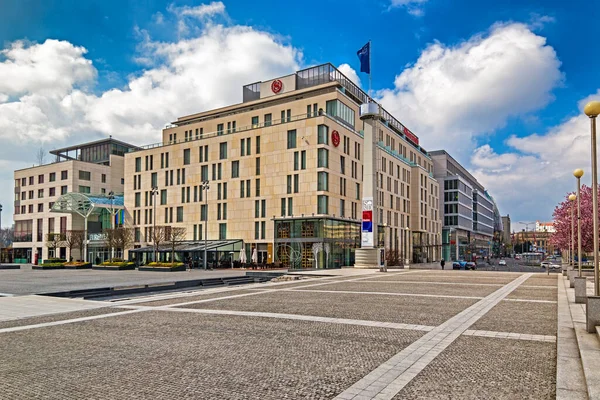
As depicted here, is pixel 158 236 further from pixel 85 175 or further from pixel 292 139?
pixel 85 175

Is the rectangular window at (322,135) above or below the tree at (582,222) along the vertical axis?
above

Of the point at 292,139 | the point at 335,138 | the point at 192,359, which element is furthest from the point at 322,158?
the point at 192,359

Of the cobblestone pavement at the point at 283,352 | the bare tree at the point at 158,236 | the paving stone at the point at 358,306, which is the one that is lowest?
the paving stone at the point at 358,306

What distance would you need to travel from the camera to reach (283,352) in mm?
8938

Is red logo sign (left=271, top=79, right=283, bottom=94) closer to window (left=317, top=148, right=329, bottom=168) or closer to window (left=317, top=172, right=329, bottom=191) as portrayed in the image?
window (left=317, top=148, right=329, bottom=168)

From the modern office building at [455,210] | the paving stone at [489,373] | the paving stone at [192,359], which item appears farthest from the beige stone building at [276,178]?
the paving stone at [489,373]

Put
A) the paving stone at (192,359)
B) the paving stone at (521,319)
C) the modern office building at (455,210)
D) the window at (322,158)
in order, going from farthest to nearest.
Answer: the modern office building at (455,210)
the window at (322,158)
the paving stone at (521,319)
the paving stone at (192,359)

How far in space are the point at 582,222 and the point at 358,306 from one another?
37.4 m

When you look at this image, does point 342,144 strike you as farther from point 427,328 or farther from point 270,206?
point 427,328

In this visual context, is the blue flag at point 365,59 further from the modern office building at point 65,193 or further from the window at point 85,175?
the window at point 85,175

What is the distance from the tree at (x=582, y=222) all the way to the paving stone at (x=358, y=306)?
1088 inches

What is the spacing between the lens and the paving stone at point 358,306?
1355 cm

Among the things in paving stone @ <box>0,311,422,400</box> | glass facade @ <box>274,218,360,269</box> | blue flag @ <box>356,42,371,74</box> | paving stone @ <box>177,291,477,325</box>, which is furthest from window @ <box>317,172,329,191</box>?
paving stone @ <box>0,311,422,400</box>

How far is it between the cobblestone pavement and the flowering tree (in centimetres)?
3183
